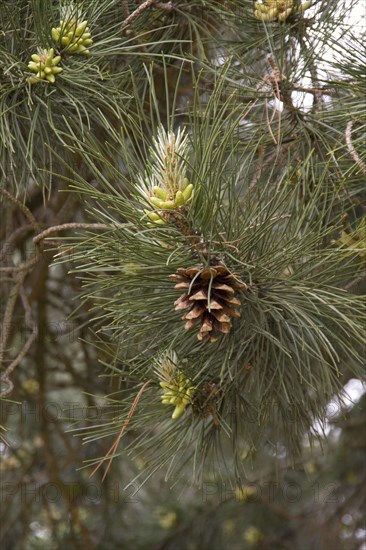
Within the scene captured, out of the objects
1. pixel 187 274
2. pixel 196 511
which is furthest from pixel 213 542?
pixel 187 274

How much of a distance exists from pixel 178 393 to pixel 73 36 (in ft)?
1.58

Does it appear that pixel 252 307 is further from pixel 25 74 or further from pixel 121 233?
pixel 25 74

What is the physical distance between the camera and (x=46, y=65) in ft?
3.78

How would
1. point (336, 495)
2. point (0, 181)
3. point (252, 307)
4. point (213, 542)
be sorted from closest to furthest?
point (252, 307), point (0, 181), point (336, 495), point (213, 542)

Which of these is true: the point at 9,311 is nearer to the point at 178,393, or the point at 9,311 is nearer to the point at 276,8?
the point at 178,393

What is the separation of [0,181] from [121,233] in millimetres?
420

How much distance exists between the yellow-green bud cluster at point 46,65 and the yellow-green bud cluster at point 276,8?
1.12 feet

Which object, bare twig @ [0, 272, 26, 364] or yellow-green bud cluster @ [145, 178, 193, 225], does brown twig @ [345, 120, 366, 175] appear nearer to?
yellow-green bud cluster @ [145, 178, 193, 225]

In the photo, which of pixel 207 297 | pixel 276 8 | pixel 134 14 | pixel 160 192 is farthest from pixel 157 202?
pixel 276 8

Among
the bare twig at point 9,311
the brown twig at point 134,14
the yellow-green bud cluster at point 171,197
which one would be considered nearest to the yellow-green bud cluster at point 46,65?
the brown twig at point 134,14

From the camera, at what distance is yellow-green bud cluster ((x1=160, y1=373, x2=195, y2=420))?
1.15 meters

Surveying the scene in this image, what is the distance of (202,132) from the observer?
1.00m

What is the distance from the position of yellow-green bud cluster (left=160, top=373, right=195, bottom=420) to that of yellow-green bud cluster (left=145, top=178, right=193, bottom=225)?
0.87 ft

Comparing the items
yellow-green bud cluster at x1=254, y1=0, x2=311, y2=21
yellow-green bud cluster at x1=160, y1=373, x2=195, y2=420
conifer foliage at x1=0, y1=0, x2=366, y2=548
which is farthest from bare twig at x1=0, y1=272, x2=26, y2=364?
yellow-green bud cluster at x1=254, y1=0, x2=311, y2=21
